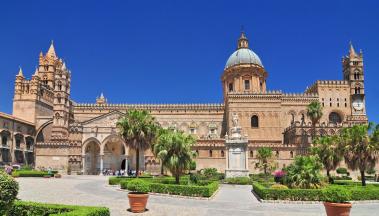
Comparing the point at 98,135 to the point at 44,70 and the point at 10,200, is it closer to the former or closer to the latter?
the point at 44,70

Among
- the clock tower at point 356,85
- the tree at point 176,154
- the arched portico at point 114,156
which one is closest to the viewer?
the tree at point 176,154

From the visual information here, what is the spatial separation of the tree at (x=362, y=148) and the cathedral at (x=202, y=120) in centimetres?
2376

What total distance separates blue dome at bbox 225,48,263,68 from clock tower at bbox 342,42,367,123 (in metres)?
16.6

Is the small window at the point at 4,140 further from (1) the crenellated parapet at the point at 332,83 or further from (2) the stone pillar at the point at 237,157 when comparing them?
(1) the crenellated parapet at the point at 332,83

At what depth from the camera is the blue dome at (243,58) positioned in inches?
2613

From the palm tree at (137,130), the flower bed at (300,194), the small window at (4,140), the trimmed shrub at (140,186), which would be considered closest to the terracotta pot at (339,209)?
the flower bed at (300,194)

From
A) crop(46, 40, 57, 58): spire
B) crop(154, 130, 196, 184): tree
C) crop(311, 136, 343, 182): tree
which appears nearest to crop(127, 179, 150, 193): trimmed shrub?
crop(154, 130, 196, 184): tree

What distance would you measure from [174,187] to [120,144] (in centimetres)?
3938

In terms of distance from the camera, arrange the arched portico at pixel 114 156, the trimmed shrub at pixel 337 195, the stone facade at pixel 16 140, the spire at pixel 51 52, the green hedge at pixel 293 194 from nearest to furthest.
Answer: the trimmed shrub at pixel 337 195 < the green hedge at pixel 293 194 < the stone facade at pixel 16 140 < the arched portico at pixel 114 156 < the spire at pixel 51 52

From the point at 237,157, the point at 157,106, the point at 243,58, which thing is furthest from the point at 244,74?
the point at 237,157

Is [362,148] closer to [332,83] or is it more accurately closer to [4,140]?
[332,83]

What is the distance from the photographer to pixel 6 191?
30.5 feet

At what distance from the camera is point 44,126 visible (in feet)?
225

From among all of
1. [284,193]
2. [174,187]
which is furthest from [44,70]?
[284,193]
